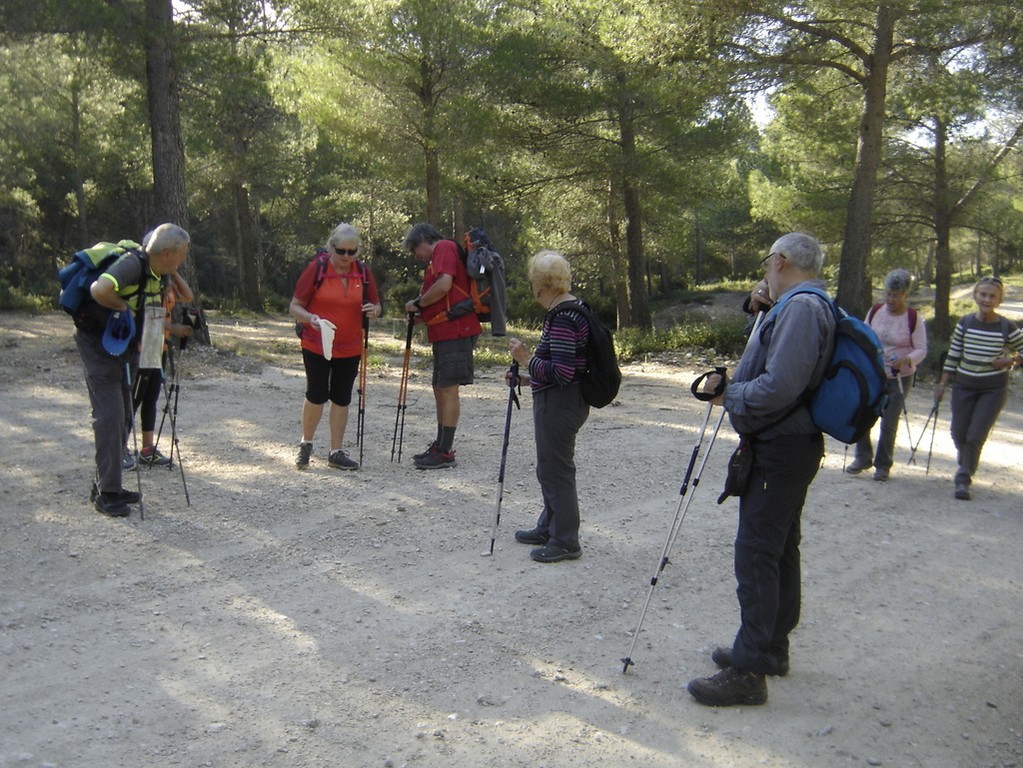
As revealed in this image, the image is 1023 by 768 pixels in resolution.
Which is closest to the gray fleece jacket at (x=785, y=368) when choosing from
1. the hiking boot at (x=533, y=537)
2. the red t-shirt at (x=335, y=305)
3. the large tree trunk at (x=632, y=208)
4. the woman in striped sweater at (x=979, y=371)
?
the hiking boot at (x=533, y=537)

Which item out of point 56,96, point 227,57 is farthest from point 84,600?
point 56,96

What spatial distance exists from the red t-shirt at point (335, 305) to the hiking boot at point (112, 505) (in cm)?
171

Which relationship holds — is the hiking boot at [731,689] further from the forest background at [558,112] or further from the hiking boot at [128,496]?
the forest background at [558,112]

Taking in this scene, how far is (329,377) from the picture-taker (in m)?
7.09

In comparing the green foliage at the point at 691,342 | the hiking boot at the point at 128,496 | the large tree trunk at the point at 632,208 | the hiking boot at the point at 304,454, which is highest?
the large tree trunk at the point at 632,208

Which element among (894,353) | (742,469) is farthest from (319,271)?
(894,353)

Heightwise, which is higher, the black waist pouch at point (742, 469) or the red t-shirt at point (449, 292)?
the red t-shirt at point (449, 292)

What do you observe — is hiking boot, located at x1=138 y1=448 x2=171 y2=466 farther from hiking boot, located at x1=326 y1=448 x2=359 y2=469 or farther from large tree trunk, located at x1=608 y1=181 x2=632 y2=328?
large tree trunk, located at x1=608 y1=181 x2=632 y2=328

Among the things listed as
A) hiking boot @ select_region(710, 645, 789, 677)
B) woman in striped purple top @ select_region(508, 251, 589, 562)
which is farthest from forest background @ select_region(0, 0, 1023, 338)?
hiking boot @ select_region(710, 645, 789, 677)

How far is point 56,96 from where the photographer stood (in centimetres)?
2319

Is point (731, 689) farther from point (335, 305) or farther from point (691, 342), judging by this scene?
point (691, 342)

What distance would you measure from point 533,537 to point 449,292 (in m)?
2.21

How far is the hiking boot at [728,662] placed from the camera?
399 centimetres

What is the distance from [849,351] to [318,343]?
14.3 feet
